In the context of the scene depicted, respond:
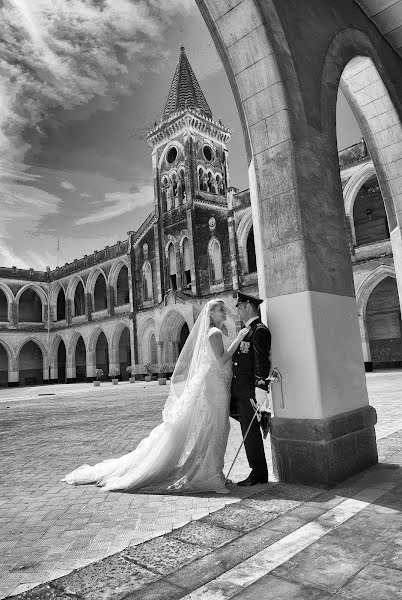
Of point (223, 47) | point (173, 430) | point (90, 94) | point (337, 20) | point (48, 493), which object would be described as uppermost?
point (90, 94)

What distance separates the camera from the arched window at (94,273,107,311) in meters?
36.9

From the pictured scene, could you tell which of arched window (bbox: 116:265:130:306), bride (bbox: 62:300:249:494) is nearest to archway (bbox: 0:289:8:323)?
arched window (bbox: 116:265:130:306)

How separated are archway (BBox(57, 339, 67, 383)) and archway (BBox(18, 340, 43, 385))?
172 centimetres

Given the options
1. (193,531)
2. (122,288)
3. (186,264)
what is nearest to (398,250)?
(193,531)

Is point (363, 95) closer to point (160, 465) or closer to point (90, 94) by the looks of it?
point (160, 465)

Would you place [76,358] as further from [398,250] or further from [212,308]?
[212,308]

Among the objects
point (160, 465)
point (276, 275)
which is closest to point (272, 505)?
point (160, 465)

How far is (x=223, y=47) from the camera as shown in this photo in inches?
162

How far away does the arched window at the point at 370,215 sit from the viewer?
867 inches

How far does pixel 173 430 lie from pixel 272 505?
1.18 meters

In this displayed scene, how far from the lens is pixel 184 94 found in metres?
32.2

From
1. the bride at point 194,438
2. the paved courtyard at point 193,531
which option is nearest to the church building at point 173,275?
the bride at point 194,438

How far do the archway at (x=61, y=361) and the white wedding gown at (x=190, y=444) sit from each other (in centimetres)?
3720

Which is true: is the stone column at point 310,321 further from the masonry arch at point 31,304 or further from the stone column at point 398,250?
the masonry arch at point 31,304
